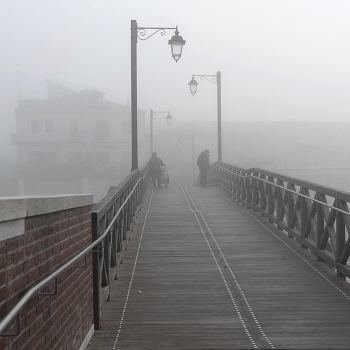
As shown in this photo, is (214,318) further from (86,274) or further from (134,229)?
(134,229)

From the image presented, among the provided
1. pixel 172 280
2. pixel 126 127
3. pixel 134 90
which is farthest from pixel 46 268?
pixel 126 127

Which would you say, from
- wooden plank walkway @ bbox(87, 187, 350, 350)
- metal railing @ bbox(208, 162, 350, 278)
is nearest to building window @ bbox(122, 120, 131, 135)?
metal railing @ bbox(208, 162, 350, 278)

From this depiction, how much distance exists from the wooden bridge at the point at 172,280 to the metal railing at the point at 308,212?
2 centimetres

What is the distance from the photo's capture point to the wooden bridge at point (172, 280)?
3.53 metres

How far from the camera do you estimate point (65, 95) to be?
3140 inches

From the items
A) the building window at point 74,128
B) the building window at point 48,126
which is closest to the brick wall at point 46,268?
the building window at point 48,126

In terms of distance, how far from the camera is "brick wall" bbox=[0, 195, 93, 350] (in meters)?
3.04

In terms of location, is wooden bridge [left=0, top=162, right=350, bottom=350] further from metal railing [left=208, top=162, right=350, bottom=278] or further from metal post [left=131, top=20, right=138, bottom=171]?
metal post [left=131, top=20, right=138, bottom=171]

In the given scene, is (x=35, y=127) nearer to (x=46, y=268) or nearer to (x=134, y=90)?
(x=134, y=90)

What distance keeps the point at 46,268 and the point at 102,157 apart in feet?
238

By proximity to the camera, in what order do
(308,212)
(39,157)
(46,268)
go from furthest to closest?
1. (39,157)
2. (308,212)
3. (46,268)

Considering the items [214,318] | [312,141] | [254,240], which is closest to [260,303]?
[214,318]

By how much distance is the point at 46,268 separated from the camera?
3846mm

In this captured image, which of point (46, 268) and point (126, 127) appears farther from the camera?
point (126, 127)
